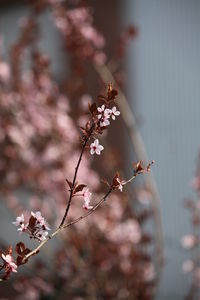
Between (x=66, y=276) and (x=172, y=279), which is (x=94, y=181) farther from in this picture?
(x=172, y=279)

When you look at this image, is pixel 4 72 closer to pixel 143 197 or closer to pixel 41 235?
pixel 143 197

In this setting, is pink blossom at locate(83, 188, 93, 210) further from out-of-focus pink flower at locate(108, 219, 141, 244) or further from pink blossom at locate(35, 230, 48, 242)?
out-of-focus pink flower at locate(108, 219, 141, 244)

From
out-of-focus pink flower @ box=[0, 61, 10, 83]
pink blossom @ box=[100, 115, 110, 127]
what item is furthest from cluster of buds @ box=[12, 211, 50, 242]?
out-of-focus pink flower @ box=[0, 61, 10, 83]

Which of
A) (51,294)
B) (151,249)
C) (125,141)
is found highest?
(125,141)

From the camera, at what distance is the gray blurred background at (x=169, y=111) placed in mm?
3146

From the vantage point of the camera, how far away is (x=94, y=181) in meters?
2.60

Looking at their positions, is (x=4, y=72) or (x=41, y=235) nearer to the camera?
(x=41, y=235)

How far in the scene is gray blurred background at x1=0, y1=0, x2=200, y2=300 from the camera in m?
3.15

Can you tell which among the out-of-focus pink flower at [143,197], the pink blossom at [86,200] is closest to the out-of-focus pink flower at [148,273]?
the out-of-focus pink flower at [143,197]

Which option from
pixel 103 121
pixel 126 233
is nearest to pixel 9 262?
pixel 103 121

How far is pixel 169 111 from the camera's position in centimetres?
327

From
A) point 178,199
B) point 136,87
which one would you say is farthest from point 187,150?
point 136,87

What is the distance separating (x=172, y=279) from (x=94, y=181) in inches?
36.0

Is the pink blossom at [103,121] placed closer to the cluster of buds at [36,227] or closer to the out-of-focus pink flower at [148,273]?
the cluster of buds at [36,227]
